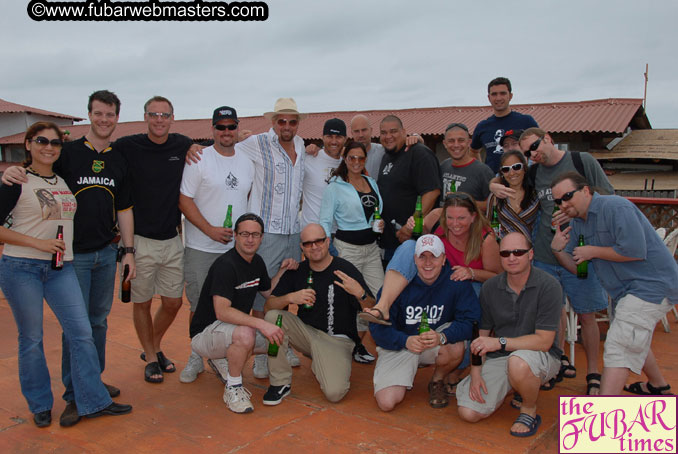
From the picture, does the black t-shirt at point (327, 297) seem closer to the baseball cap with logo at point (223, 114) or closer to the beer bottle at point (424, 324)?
the beer bottle at point (424, 324)

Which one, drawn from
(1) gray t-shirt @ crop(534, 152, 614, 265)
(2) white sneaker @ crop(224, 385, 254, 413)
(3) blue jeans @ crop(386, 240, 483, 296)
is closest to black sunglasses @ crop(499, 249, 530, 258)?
(3) blue jeans @ crop(386, 240, 483, 296)

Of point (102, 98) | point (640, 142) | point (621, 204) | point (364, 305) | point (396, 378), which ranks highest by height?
point (640, 142)

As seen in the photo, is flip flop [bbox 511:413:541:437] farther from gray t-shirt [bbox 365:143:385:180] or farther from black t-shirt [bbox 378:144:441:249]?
gray t-shirt [bbox 365:143:385:180]

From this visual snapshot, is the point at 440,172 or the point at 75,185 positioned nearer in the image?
the point at 75,185

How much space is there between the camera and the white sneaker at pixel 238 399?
4035 millimetres

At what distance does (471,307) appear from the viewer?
4.12m

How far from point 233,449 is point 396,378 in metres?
1.35

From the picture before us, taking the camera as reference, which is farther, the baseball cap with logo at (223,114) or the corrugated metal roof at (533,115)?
the corrugated metal roof at (533,115)

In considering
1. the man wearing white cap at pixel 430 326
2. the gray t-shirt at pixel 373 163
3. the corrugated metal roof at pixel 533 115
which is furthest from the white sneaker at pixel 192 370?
the corrugated metal roof at pixel 533 115

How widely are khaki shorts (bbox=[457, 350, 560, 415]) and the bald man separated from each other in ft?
3.21

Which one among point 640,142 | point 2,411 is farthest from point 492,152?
point 640,142

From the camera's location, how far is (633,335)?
12.3ft

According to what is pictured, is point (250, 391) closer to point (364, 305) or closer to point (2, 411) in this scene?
point (364, 305)

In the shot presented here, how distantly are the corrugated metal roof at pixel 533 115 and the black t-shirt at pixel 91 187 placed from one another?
12513 millimetres
